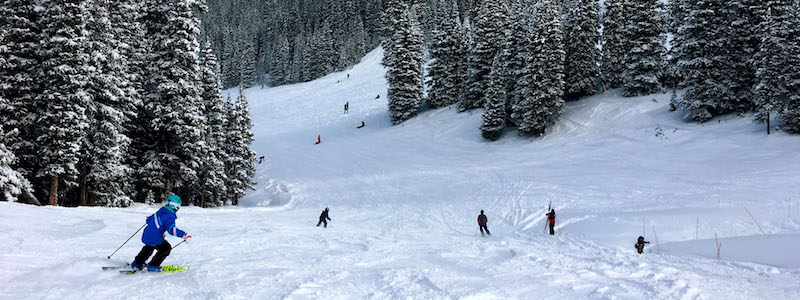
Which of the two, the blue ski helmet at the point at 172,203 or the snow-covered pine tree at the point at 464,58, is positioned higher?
the snow-covered pine tree at the point at 464,58

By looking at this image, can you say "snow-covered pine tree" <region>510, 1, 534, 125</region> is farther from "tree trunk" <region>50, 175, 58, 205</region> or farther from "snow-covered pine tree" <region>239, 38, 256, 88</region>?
"snow-covered pine tree" <region>239, 38, 256, 88</region>

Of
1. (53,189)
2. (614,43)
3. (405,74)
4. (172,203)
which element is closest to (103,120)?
(53,189)

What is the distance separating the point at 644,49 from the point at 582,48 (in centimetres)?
464

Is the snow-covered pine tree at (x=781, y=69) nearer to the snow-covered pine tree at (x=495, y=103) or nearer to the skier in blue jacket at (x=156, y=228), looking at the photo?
the snow-covered pine tree at (x=495, y=103)

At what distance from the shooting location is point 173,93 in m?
22.9

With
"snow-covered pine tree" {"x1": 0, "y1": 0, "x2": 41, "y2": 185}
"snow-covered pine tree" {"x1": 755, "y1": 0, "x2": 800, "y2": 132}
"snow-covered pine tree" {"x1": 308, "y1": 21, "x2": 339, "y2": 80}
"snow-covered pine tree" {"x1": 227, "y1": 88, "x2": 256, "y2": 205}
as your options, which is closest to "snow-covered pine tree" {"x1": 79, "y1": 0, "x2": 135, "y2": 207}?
"snow-covered pine tree" {"x1": 0, "y1": 0, "x2": 41, "y2": 185}

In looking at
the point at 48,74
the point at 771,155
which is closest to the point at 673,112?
the point at 771,155

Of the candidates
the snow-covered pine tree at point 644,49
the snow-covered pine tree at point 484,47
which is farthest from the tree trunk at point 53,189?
the snow-covered pine tree at point 644,49

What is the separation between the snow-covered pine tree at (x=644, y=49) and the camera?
36.0 meters

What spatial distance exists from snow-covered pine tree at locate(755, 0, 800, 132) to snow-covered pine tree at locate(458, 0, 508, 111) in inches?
858

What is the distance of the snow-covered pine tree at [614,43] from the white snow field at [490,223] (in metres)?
2.35

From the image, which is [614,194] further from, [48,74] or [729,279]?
[48,74]

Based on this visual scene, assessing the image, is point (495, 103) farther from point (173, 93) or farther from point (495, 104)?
point (173, 93)

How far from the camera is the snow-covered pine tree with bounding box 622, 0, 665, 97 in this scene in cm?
3597
